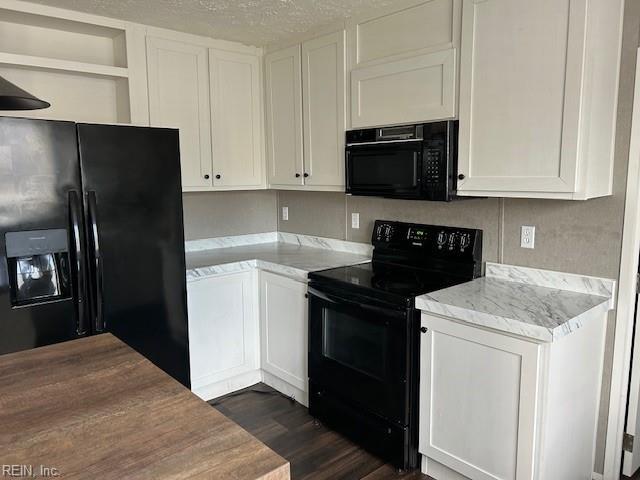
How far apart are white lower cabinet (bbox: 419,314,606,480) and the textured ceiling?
1.73 meters

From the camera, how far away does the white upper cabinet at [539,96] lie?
6.15 ft

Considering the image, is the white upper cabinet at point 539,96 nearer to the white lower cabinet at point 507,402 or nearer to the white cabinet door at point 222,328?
the white lower cabinet at point 507,402

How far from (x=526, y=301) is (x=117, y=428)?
1695 mm

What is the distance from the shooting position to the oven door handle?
7.21ft

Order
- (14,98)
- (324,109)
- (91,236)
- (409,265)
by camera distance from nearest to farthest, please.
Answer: (14,98), (91,236), (409,265), (324,109)

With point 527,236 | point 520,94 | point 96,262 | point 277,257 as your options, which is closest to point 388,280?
point 527,236

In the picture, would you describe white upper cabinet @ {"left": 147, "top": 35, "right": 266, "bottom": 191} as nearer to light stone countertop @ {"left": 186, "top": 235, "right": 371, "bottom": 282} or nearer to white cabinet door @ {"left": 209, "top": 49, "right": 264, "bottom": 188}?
white cabinet door @ {"left": 209, "top": 49, "right": 264, "bottom": 188}

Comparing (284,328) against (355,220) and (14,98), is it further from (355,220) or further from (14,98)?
(14,98)

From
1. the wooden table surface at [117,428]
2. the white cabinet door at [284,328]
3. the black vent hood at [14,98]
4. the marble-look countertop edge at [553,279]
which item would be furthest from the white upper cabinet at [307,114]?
the wooden table surface at [117,428]

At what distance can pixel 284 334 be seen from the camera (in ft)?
9.91

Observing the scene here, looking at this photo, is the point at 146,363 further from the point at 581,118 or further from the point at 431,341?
the point at 581,118

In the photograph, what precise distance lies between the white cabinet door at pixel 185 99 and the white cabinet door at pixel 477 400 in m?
1.83

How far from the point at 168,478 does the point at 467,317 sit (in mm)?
1423

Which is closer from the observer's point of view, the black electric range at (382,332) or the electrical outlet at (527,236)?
the black electric range at (382,332)
